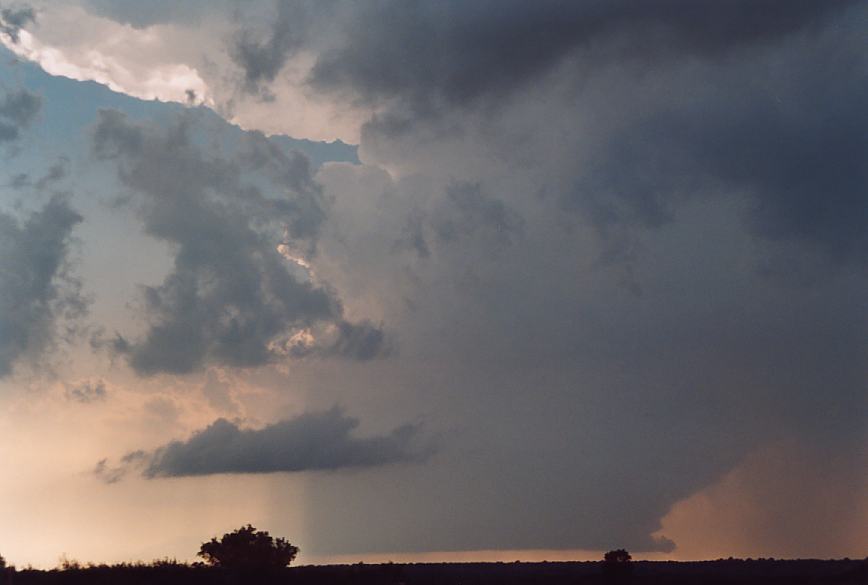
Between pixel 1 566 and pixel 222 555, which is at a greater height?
pixel 222 555

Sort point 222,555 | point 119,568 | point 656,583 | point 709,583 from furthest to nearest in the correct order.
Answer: point 222,555 → point 709,583 → point 656,583 → point 119,568

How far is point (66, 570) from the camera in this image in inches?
2717

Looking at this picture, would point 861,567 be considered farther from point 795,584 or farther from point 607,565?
point 607,565

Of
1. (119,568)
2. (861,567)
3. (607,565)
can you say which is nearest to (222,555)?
(607,565)

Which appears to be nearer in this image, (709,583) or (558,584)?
(558,584)

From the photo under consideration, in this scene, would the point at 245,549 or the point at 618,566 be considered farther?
the point at 245,549

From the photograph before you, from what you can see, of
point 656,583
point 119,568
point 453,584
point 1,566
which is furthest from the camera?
point 656,583

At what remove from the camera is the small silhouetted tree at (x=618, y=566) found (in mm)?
91625

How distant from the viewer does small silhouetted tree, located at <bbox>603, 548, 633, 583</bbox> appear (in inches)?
3607

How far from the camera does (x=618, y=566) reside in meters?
93.8

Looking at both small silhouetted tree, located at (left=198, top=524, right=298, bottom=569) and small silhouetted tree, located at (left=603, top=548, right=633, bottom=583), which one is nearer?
small silhouetted tree, located at (left=603, top=548, right=633, bottom=583)

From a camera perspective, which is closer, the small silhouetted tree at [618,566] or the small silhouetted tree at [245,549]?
the small silhouetted tree at [618,566]

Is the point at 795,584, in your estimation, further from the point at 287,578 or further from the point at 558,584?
the point at 287,578

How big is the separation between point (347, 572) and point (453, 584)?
9.43m
